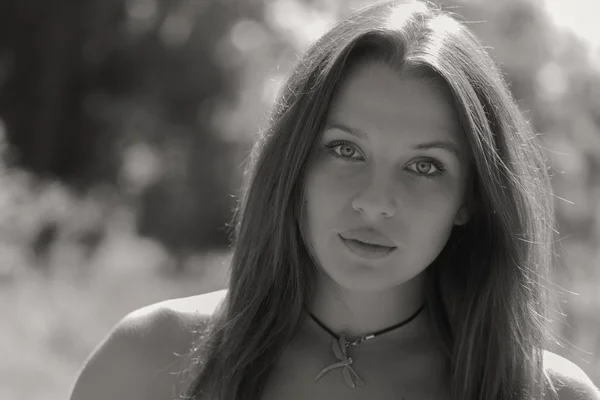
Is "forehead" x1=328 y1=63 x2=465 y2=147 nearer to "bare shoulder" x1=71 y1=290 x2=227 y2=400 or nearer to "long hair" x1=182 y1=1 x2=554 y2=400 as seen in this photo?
"long hair" x1=182 y1=1 x2=554 y2=400

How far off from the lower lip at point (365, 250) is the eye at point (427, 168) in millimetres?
195

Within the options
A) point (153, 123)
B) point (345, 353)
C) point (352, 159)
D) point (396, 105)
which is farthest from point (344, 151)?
point (153, 123)

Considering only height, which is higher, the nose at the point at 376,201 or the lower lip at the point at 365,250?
the nose at the point at 376,201

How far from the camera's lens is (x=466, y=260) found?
249 centimetres

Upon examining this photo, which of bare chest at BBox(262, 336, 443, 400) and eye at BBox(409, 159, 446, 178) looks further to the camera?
bare chest at BBox(262, 336, 443, 400)

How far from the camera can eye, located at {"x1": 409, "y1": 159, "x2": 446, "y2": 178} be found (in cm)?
218

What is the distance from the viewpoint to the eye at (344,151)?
2180mm

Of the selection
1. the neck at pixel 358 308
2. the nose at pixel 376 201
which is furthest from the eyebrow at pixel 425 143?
the neck at pixel 358 308

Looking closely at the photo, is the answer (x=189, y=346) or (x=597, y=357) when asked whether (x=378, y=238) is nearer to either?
(x=189, y=346)

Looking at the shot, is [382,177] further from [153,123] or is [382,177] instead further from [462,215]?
[153,123]

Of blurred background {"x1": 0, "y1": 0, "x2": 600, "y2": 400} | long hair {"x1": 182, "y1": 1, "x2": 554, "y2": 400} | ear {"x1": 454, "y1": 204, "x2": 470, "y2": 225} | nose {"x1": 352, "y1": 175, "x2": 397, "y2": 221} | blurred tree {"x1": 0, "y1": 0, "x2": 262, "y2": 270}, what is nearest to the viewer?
nose {"x1": 352, "y1": 175, "x2": 397, "y2": 221}

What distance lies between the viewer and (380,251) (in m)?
2.16

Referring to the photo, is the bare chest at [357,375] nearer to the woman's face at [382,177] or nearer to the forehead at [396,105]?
the woman's face at [382,177]

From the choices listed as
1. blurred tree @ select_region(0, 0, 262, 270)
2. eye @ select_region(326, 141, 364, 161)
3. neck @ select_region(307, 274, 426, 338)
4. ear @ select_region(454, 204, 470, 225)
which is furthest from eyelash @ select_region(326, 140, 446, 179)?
blurred tree @ select_region(0, 0, 262, 270)
